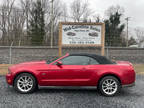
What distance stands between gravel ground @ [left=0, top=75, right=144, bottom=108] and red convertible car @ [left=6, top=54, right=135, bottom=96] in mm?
314

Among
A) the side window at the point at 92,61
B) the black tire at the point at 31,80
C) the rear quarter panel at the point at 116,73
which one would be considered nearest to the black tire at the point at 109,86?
the rear quarter panel at the point at 116,73

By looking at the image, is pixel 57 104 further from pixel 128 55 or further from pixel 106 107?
pixel 128 55

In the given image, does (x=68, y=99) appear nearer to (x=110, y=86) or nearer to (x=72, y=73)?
(x=72, y=73)

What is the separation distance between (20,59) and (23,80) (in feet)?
26.4

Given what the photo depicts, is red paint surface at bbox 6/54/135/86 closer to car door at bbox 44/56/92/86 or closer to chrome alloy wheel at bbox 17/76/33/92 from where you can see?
car door at bbox 44/56/92/86

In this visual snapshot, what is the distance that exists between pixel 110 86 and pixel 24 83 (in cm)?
285

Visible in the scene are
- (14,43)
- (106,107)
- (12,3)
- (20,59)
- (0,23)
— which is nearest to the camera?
A: (106,107)

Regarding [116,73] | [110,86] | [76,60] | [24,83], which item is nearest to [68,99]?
[76,60]

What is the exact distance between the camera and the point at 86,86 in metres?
4.58

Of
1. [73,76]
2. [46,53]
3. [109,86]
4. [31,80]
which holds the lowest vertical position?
[109,86]

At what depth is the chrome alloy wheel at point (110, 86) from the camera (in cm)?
445

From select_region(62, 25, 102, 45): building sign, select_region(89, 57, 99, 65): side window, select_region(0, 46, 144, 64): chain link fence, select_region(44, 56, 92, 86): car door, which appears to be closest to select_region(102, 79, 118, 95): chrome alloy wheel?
select_region(44, 56, 92, 86): car door

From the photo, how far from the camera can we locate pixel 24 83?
14.9ft

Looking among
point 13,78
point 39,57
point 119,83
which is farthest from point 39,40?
point 119,83
